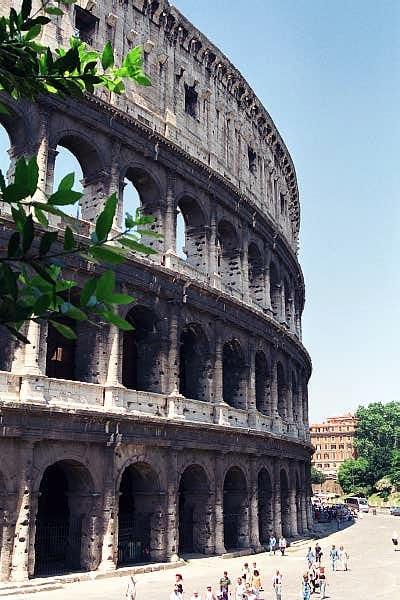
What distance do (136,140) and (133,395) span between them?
7.49 m

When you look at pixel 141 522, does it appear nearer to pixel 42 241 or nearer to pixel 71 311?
pixel 71 311

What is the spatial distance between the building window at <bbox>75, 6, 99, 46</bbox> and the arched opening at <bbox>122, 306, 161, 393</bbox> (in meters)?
8.04

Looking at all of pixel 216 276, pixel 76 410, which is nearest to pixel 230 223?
pixel 216 276

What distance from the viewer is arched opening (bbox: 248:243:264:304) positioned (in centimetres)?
2692

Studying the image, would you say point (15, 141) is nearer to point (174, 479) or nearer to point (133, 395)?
point (133, 395)

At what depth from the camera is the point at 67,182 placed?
3.09 metres

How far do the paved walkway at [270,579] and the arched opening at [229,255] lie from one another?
9.38 m

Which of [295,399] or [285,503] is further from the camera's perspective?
[295,399]

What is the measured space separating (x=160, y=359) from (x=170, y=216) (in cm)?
454

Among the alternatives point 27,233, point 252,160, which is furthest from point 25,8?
point 252,160

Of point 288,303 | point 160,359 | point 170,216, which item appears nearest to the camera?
point 160,359

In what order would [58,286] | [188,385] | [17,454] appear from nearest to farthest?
[58,286] → [17,454] → [188,385]

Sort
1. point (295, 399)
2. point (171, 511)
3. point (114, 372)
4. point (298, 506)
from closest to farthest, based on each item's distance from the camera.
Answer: point (114, 372), point (171, 511), point (298, 506), point (295, 399)

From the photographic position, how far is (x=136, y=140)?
802 inches
